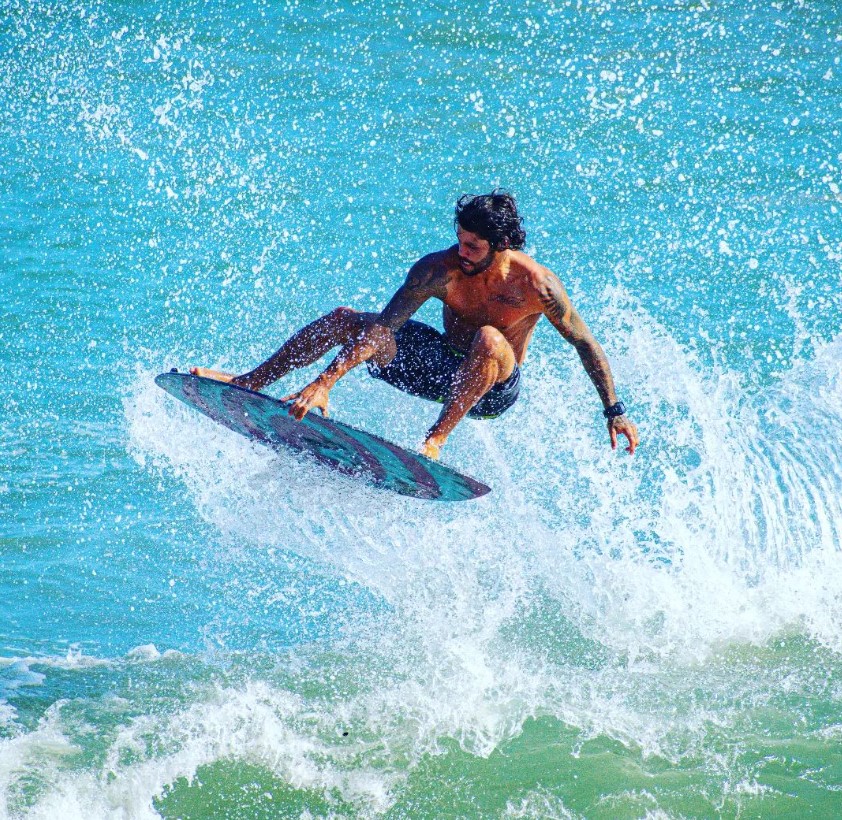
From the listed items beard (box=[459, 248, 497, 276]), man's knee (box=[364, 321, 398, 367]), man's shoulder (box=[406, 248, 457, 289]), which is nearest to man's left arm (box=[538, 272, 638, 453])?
beard (box=[459, 248, 497, 276])

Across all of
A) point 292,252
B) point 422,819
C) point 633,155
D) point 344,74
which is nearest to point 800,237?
point 633,155

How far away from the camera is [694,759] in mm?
4594

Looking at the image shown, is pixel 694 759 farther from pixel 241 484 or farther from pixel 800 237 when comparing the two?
pixel 800 237

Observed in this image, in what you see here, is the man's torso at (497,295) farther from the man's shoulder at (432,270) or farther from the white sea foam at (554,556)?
the white sea foam at (554,556)

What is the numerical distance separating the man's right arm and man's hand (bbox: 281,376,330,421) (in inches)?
20.6

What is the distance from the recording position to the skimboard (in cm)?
467

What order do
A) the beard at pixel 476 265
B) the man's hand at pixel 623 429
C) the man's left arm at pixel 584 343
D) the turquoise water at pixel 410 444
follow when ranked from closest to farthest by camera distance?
the turquoise water at pixel 410 444 < the beard at pixel 476 265 < the man's left arm at pixel 584 343 < the man's hand at pixel 623 429

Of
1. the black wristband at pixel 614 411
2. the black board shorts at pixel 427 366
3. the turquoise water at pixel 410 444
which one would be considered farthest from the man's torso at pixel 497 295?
the turquoise water at pixel 410 444

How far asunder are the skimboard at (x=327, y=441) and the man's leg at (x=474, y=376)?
212 mm

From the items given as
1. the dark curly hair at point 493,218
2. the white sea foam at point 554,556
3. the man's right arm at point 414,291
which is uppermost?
the dark curly hair at point 493,218

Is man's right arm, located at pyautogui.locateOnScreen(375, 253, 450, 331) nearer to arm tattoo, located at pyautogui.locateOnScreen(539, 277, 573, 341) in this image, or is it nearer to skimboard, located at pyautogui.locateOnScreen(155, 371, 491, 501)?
arm tattoo, located at pyautogui.locateOnScreen(539, 277, 573, 341)

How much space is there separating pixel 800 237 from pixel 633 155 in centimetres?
232

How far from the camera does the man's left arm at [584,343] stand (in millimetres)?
5027

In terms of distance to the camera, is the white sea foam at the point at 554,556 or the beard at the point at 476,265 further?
the beard at the point at 476,265
